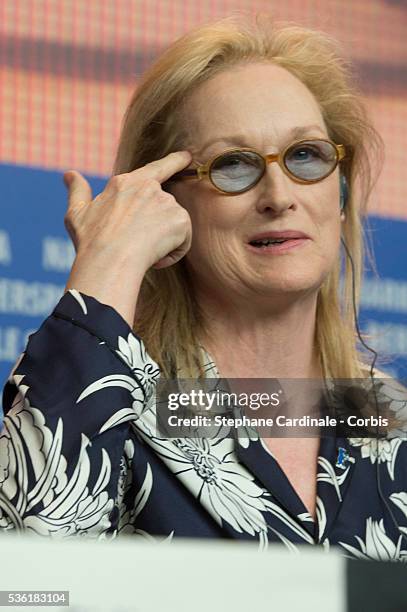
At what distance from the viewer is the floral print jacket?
129 cm

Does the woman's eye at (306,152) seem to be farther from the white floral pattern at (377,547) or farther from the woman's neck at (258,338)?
the white floral pattern at (377,547)

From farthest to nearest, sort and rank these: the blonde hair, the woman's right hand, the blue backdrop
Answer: the blue backdrop < the blonde hair < the woman's right hand

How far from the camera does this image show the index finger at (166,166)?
1.64 metres

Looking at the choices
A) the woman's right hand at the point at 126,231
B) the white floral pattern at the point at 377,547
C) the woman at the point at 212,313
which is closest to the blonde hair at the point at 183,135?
the woman at the point at 212,313

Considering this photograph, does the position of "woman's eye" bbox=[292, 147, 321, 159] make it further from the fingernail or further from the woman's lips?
the fingernail

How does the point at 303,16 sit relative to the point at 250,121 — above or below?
above

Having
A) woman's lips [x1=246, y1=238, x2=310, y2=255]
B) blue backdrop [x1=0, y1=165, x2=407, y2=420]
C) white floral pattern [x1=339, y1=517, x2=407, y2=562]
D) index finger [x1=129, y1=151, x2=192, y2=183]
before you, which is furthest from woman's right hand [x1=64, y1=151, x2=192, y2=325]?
blue backdrop [x1=0, y1=165, x2=407, y2=420]

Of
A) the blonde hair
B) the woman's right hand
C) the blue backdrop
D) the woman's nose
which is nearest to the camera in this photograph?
the woman's right hand

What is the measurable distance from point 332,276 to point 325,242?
0.21 m

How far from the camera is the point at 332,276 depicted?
6.05 ft

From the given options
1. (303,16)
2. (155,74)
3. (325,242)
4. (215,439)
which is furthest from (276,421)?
(303,16)

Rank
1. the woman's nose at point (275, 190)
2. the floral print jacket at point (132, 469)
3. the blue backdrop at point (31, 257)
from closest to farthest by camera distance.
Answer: the floral print jacket at point (132, 469) → the woman's nose at point (275, 190) → the blue backdrop at point (31, 257)

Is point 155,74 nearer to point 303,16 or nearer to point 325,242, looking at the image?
point 325,242

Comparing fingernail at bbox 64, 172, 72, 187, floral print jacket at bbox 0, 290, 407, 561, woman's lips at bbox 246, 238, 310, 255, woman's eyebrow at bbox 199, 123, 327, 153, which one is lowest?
floral print jacket at bbox 0, 290, 407, 561
